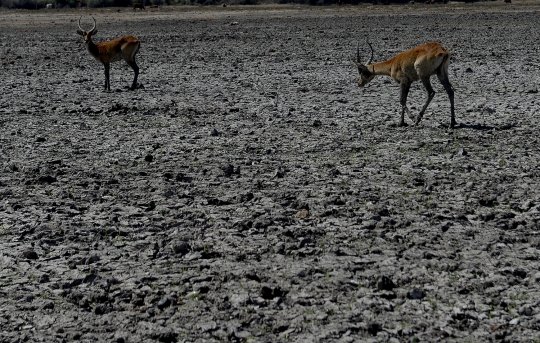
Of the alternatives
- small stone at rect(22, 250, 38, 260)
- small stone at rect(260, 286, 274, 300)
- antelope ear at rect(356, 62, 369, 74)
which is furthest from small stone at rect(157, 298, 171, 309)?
antelope ear at rect(356, 62, 369, 74)

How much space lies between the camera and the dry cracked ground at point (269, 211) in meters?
5.72

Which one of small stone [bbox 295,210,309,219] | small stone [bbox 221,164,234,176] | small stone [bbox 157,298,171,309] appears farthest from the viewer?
small stone [bbox 221,164,234,176]

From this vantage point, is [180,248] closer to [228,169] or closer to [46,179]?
[228,169]

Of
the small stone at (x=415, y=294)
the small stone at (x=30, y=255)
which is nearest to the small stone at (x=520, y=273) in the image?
the small stone at (x=415, y=294)

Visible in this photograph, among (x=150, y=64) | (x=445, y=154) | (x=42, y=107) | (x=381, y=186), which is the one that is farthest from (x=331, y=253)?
(x=150, y=64)

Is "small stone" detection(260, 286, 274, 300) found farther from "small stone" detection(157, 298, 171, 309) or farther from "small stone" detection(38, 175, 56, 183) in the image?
"small stone" detection(38, 175, 56, 183)

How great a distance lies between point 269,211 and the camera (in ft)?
26.3

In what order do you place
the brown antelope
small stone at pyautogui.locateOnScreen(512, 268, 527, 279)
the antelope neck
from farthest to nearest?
1. the antelope neck
2. the brown antelope
3. small stone at pyautogui.locateOnScreen(512, 268, 527, 279)

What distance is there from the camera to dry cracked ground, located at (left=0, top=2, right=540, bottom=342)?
5.72 meters

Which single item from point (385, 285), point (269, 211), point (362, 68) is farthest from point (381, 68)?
point (385, 285)

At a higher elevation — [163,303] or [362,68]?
[362,68]

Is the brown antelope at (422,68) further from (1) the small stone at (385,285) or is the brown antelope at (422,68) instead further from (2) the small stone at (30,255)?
(2) the small stone at (30,255)

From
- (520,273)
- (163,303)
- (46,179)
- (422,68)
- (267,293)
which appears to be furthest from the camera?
(422,68)

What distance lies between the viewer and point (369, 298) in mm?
5926
